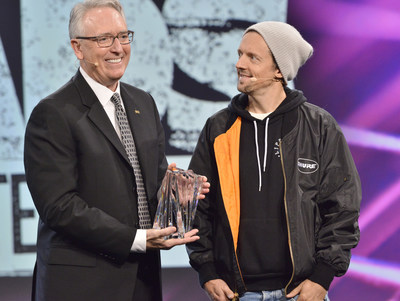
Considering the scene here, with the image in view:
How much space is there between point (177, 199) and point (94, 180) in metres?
0.29

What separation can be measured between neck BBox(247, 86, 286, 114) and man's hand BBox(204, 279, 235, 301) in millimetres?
658

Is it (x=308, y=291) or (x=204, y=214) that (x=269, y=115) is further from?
(x=308, y=291)

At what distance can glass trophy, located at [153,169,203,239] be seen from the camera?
201 centimetres

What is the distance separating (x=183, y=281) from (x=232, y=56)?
4.90ft

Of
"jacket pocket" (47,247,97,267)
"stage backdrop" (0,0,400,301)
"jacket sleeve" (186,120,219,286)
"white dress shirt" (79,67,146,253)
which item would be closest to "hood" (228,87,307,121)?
"jacket sleeve" (186,120,219,286)

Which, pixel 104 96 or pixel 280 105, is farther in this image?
pixel 280 105

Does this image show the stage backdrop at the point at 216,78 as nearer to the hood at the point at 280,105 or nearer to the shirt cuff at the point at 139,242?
the hood at the point at 280,105

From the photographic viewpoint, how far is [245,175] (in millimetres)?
2154

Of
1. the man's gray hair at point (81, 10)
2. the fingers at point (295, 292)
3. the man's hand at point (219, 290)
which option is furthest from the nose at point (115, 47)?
the fingers at point (295, 292)

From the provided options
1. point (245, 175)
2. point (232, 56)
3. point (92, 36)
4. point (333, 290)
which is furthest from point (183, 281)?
point (92, 36)

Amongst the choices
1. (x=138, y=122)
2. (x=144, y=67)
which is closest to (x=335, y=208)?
(x=138, y=122)

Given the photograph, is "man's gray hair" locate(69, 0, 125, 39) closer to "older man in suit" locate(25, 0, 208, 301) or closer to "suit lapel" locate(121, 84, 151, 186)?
"older man in suit" locate(25, 0, 208, 301)

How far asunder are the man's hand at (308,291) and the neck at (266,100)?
2.14ft

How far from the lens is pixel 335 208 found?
216 cm
